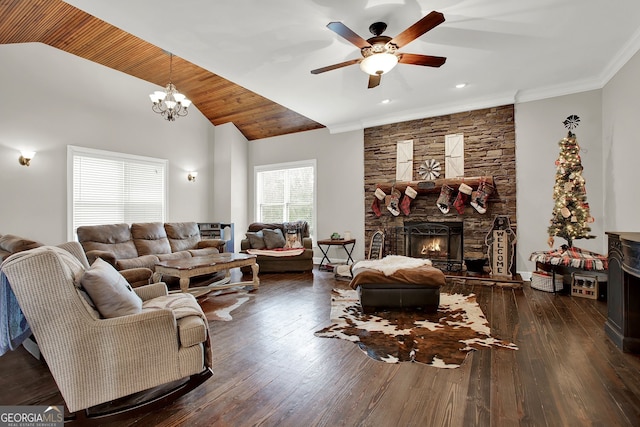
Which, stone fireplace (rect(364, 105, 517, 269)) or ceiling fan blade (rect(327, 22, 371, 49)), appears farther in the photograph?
stone fireplace (rect(364, 105, 517, 269))

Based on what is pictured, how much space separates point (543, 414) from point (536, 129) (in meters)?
4.59

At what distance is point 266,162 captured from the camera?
25.2ft

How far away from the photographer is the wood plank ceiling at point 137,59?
13.5 feet

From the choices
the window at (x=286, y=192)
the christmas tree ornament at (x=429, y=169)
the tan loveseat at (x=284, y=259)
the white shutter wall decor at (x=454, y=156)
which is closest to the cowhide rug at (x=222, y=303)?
Result: the tan loveseat at (x=284, y=259)

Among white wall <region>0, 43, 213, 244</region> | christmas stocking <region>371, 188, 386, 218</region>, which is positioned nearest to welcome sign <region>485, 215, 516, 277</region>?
christmas stocking <region>371, 188, 386, 218</region>

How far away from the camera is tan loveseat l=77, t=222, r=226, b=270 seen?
4.32m

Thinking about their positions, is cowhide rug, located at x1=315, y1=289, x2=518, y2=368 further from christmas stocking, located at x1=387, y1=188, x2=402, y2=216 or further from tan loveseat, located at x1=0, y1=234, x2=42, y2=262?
tan loveseat, located at x1=0, y1=234, x2=42, y2=262

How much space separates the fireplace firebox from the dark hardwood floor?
8.02 feet

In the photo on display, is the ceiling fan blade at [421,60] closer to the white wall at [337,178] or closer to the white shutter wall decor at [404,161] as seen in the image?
the white shutter wall decor at [404,161]

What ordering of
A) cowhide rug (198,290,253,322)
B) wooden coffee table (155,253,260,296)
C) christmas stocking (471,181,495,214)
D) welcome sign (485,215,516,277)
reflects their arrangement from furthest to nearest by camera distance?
christmas stocking (471,181,495,214)
welcome sign (485,215,516,277)
wooden coffee table (155,253,260,296)
cowhide rug (198,290,253,322)

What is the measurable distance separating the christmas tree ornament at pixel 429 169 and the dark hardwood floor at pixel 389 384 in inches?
122

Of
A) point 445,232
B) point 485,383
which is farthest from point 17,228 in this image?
point 445,232

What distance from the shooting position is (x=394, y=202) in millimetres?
5793

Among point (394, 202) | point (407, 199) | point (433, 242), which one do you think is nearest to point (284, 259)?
point (394, 202)
